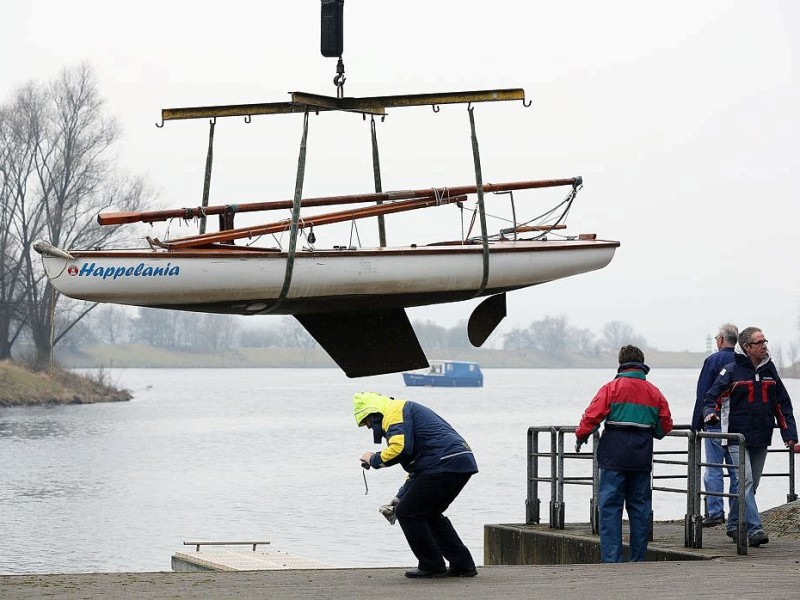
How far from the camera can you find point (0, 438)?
165 ft

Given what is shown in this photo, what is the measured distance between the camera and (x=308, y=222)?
11.0 meters

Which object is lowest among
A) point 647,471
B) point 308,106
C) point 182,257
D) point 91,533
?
point 91,533

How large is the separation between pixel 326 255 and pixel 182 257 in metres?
1.09

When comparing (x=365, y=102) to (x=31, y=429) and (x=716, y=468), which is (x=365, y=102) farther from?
(x=31, y=429)

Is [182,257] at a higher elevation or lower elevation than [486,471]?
higher

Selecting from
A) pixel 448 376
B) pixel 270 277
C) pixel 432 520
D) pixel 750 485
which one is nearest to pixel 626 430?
pixel 750 485

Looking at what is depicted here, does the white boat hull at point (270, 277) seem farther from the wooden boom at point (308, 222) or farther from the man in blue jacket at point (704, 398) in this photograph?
the man in blue jacket at point (704, 398)

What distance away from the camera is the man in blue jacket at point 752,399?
37.2ft

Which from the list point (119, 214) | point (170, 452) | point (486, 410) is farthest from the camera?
point (486, 410)

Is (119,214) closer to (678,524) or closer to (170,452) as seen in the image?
(678,524)

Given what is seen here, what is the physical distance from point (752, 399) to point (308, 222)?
3890 mm

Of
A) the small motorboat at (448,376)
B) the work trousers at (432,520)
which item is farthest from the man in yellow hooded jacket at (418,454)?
the small motorboat at (448,376)

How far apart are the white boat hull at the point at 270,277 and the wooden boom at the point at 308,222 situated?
127 mm

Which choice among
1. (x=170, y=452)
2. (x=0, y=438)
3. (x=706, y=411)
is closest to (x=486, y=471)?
(x=170, y=452)
